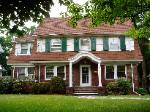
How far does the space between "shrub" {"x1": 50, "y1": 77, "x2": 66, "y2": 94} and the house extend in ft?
3.42

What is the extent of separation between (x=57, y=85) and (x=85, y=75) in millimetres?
3808

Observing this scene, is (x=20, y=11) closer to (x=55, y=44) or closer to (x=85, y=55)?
(x=85, y=55)

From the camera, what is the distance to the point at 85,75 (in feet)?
117

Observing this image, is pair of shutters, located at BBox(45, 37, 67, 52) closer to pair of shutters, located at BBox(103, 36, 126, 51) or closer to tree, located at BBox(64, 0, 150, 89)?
pair of shutters, located at BBox(103, 36, 126, 51)

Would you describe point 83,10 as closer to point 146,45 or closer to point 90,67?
point 90,67

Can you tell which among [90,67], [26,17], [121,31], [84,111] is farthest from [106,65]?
[26,17]

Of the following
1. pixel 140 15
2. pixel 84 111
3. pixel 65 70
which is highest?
pixel 140 15

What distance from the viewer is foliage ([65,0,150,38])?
16.5m

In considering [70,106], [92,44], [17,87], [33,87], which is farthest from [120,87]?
[70,106]

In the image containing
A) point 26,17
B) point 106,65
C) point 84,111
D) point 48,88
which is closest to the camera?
point 26,17

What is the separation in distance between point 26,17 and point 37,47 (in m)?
24.5

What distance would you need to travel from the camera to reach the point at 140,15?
61.8 feet

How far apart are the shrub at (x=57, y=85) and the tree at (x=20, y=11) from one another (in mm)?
20578

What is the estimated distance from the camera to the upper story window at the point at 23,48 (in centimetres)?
4003
